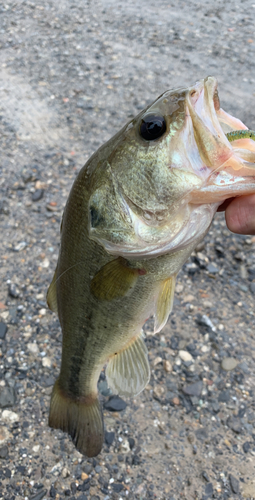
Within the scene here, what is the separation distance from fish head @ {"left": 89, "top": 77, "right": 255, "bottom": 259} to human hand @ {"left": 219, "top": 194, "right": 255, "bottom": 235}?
0.18 meters

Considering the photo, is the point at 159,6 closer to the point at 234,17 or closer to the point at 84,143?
the point at 234,17

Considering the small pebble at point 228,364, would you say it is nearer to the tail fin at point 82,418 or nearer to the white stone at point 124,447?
the white stone at point 124,447

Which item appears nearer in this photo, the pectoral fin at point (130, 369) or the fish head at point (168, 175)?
the fish head at point (168, 175)

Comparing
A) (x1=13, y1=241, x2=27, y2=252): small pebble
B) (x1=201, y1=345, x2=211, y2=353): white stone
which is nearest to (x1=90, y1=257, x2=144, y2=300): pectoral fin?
(x1=201, y1=345, x2=211, y2=353): white stone

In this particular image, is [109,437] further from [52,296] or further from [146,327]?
[52,296]

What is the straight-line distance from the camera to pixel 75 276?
1.63 metres

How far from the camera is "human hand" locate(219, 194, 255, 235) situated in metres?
1.55

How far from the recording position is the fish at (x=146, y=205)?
1.29 m

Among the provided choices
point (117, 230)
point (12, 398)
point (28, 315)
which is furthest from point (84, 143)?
point (117, 230)

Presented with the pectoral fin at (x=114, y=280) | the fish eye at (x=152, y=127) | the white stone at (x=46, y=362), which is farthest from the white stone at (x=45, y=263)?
the fish eye at (x=152, y=127)

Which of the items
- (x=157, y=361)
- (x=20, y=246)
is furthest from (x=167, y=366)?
(x=20, y=246)

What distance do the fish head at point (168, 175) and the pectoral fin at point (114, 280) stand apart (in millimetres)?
99

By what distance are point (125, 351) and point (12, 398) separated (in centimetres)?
110

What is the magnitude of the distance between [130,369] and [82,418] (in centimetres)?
38
